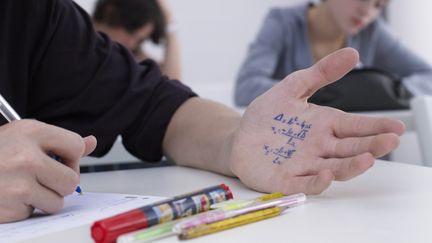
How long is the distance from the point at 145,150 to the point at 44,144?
0.39 m

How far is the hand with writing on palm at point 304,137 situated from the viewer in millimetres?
584

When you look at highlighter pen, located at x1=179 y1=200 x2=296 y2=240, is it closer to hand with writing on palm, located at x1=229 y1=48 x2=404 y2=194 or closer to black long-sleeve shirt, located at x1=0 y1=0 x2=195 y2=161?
hand with writing on palm, located at x1=229 y1=48 x2=404 y2=194

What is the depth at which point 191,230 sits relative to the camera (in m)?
0.43

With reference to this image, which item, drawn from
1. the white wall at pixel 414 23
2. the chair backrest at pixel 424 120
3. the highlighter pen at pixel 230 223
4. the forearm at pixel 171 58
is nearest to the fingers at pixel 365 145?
the highlighter pen at pixel 230 223

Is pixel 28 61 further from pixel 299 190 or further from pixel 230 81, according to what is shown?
pixel 230 81

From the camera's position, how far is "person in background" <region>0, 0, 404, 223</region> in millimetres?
540

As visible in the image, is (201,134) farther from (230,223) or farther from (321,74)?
(230,223)

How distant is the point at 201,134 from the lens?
850 mm

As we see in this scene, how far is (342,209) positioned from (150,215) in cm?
20

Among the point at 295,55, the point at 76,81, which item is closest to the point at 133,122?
the point at 76,81

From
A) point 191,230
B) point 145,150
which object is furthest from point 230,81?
point 191,230

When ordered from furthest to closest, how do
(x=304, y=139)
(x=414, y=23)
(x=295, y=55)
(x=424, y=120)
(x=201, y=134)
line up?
(x=414, y=23) < (x=295, y=55) < (x=424, y=120) < (x=201, y=134) < (x=304, y=139)

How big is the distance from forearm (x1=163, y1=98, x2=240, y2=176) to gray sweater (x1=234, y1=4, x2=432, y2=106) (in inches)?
45.8

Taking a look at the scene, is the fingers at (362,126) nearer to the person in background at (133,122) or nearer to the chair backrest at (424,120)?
the person in background at (133,122)
